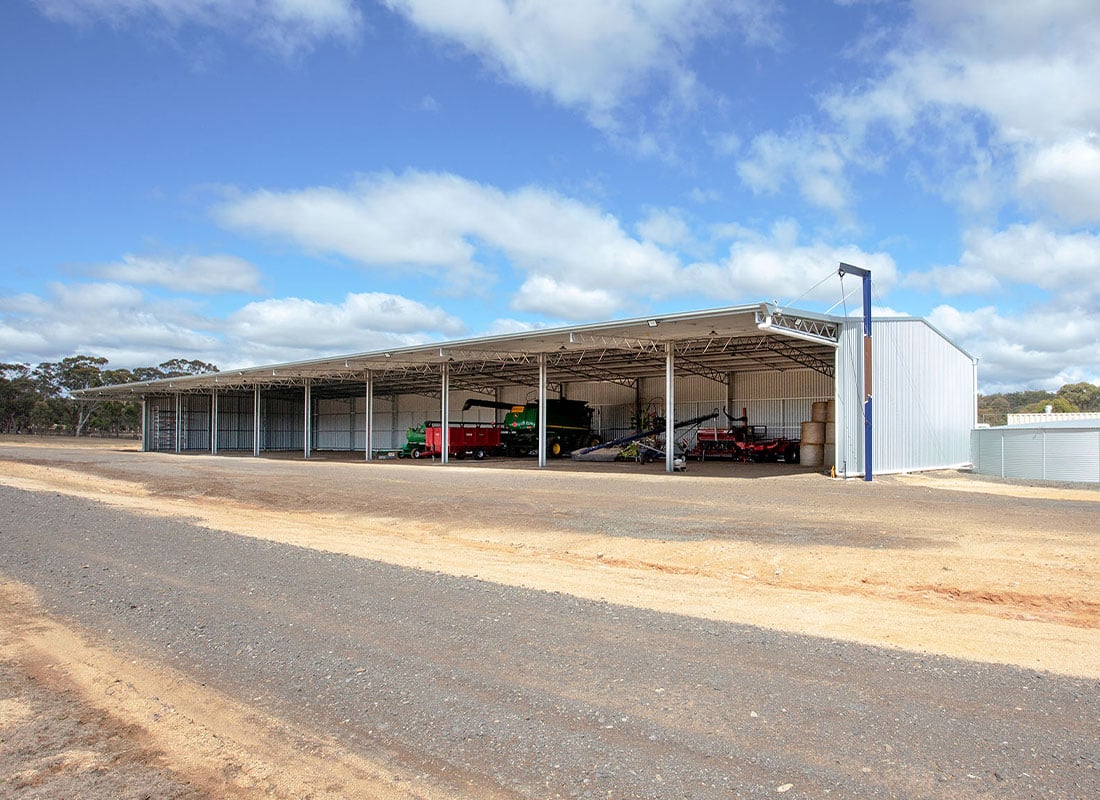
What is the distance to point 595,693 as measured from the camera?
5.67 meters

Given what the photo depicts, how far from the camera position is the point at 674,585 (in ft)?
33.0

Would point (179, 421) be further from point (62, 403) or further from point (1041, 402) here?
point (1041, 402)

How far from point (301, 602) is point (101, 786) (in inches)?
169

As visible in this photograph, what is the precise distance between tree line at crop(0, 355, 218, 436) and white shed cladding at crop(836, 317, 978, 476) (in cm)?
9240

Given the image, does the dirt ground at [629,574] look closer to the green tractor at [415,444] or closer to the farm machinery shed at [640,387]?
the farm machinery shed at [640,387]

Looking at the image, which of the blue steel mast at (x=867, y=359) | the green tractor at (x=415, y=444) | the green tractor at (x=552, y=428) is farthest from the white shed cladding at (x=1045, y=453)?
the green tractor at (x=415, y=444)

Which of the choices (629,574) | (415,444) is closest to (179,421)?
(415,444)

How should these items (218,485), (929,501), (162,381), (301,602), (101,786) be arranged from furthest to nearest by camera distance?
(162,381) < (218,485) < (929,501) < (301,602) < (101,786)

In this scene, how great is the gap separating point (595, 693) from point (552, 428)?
40769 millimetres

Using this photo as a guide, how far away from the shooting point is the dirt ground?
16.1ft

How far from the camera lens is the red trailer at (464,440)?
154 ft

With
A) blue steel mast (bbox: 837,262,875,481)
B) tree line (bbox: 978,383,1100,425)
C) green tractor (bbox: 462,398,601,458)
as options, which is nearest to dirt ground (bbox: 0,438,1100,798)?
blue steel mast (bbox: 837,262,875,481)

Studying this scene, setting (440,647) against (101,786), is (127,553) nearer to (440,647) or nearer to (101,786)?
(440,647)

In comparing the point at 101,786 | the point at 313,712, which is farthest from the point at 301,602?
the point at 101,786
